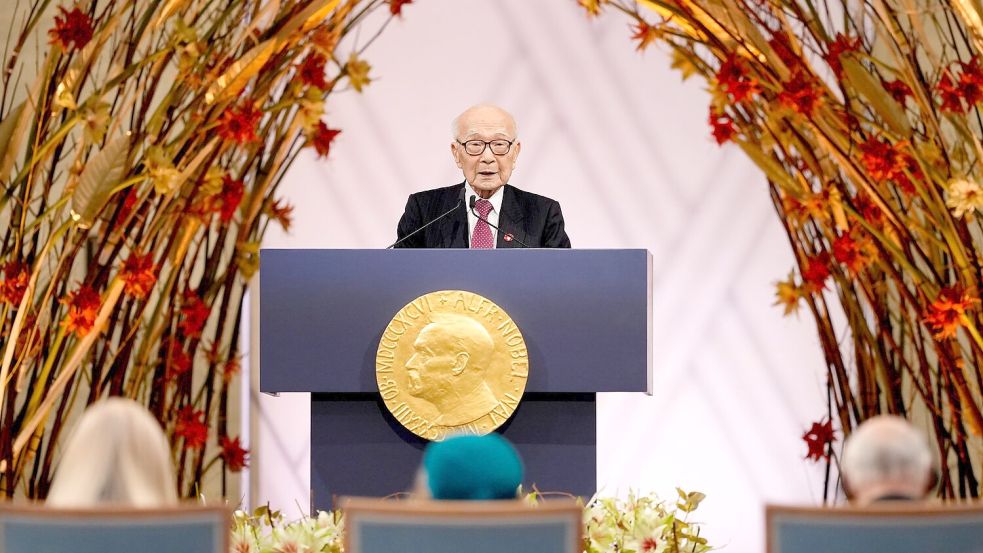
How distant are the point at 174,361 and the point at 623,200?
6.15 feet

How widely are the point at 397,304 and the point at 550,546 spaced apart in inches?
51.4

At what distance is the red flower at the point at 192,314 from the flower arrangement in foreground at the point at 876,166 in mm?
1619

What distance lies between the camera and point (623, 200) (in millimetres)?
5246

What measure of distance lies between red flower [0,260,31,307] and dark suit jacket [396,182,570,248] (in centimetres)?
100

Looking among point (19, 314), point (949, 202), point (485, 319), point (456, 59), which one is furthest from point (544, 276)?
point (456, 59)

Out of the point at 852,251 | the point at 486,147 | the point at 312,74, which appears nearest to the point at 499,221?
the point at 486,147

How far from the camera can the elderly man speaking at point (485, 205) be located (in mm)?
3602

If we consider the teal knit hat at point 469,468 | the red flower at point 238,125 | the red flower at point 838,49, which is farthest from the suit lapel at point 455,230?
the teal knit hat at point 469,468

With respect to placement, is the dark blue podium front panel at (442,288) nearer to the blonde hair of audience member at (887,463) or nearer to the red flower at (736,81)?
the red flower at (736,81)

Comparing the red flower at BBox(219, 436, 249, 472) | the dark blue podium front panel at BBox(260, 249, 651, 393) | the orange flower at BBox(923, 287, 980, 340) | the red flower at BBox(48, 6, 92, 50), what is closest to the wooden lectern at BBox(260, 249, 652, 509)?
the dark blue podium front panel at BBox(260, 249, 651, 393)

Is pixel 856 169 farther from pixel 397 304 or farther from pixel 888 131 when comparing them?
pixel 397 304

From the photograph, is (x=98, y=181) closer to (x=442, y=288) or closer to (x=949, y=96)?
(x=442, y=288)

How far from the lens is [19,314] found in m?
3.48

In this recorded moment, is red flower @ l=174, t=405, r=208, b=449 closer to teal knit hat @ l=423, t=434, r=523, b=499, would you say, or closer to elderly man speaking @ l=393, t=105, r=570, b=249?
elderly man speaking @ l=393, t=105, r=570, b=249
